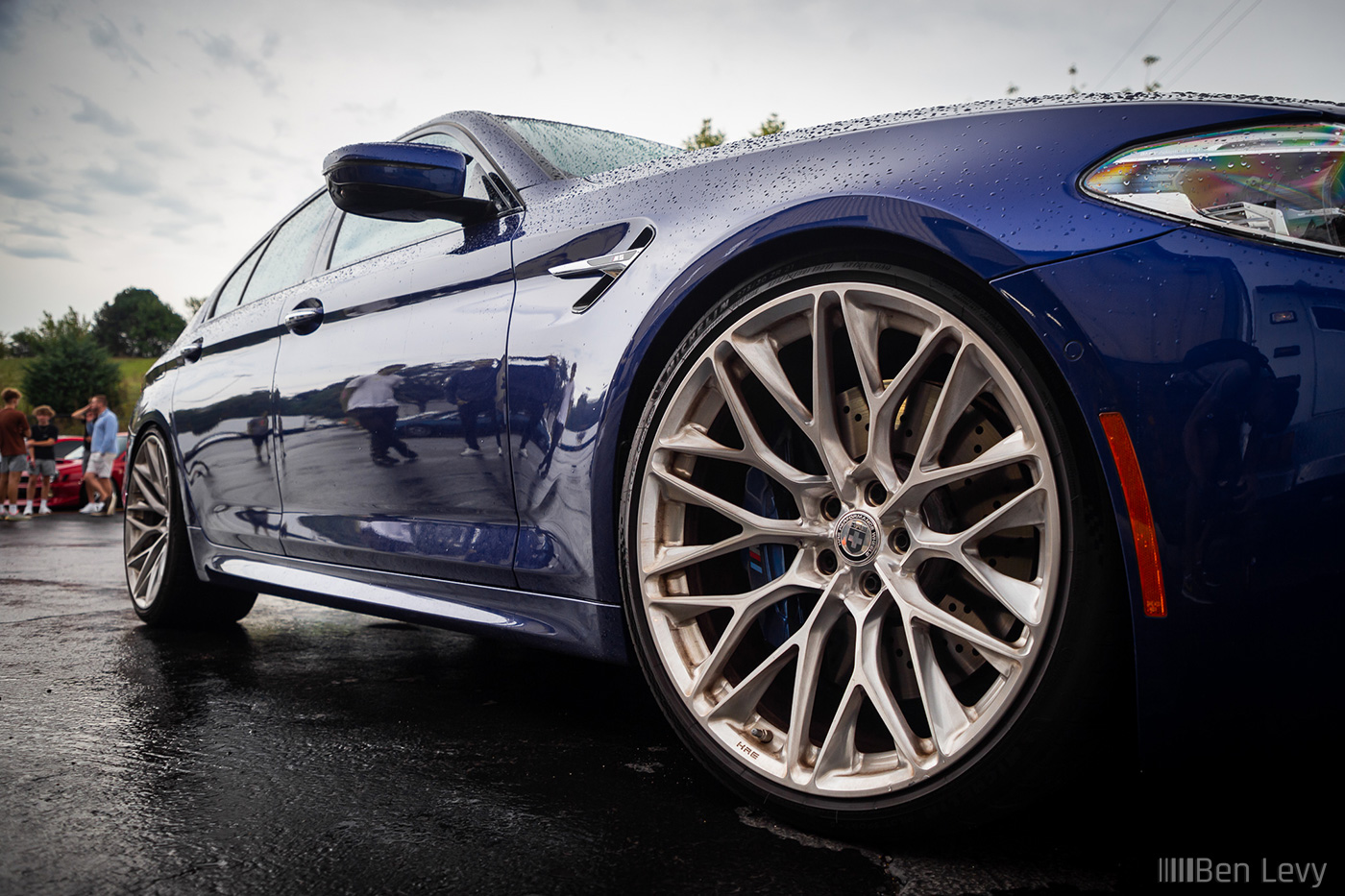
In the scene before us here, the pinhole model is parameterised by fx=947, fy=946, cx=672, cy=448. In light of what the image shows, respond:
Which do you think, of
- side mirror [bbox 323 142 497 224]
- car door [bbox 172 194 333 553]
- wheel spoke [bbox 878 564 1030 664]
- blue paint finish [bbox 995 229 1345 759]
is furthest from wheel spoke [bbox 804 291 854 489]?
car door [bbox 172 194 333 553]

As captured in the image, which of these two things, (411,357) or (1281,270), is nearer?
(1281,270)

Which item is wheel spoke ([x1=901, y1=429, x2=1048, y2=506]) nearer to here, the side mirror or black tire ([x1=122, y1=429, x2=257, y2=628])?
the side mirror

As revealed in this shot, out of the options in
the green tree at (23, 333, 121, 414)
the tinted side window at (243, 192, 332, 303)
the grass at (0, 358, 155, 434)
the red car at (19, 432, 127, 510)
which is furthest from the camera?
the grass at (0, 358, 155, 434)

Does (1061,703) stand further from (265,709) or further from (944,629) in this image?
(265,709)

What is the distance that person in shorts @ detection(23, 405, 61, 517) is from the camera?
13469 mm

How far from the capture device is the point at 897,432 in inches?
62.9

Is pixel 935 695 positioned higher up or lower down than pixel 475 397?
lower down

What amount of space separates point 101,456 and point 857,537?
1501cm

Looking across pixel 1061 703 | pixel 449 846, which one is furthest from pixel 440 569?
pixel 1061 703

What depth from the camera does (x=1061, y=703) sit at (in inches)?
49.7

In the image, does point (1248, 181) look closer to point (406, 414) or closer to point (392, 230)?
point (406, 414)

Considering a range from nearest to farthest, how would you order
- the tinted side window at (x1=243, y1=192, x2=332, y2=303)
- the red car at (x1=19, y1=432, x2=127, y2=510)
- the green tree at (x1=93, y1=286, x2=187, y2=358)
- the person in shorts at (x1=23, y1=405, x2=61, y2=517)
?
1. the tinted side window at (x1=243, y1=192, x2=332, y2=303)
2. the person in shorts at (x1=23, y1=405, x2=61, y2=517)
3. the red car at (x1=19, y1=432, x2=127, y2=510)
4. the green tree at (x1=93, y1=286, x2=187, y2=358)

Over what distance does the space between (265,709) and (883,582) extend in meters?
1.67

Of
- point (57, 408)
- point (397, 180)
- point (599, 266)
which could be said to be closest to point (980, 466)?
point (599, 266)
